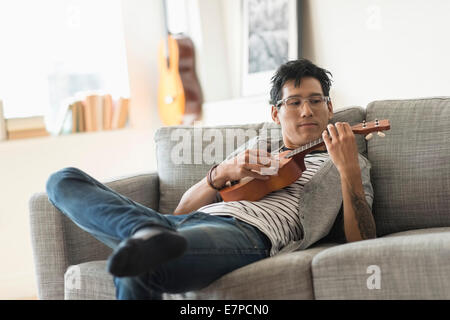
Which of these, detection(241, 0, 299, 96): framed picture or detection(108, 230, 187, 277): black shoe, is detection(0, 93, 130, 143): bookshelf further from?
detection(108, 230, 187, 277): black shoe

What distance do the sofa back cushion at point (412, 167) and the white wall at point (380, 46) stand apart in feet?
2.14

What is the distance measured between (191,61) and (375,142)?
2288 mm

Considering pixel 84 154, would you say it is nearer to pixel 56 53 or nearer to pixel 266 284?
pixel 56 53

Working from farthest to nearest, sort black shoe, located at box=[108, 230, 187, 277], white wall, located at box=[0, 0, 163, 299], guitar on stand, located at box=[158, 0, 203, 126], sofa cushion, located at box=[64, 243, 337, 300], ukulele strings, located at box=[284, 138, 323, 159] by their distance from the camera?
guitar on stand, located at box=[158, 0, 203, 126]
white wall, located at box=[0, 0, 163, 299]
ukulele strings, located at box=[284, 138, 323, 159]
sofa cushion, located at box=[64, 243, 337, 300]
black shoe, located at box=[108, 230, 187, 277]

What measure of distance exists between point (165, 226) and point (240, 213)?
0.43m

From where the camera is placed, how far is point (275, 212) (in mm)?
1946

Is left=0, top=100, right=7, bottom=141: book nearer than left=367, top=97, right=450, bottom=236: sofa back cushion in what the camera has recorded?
No

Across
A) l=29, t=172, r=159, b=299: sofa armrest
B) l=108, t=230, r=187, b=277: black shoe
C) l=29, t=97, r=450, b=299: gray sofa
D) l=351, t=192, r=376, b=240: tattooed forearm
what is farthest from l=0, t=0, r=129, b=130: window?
l=108, t=230, r=187, b=277: black shoe

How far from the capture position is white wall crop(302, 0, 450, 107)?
2.76m

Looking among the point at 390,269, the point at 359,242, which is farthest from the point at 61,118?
the point at 390,269

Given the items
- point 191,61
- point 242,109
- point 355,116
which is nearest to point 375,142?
point 355,116

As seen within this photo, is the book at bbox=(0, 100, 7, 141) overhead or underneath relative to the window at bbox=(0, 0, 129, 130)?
underneath

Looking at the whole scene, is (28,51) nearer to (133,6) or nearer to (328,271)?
(133,6)

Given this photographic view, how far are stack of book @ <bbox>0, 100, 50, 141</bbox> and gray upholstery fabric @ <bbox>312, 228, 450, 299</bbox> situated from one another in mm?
2718
